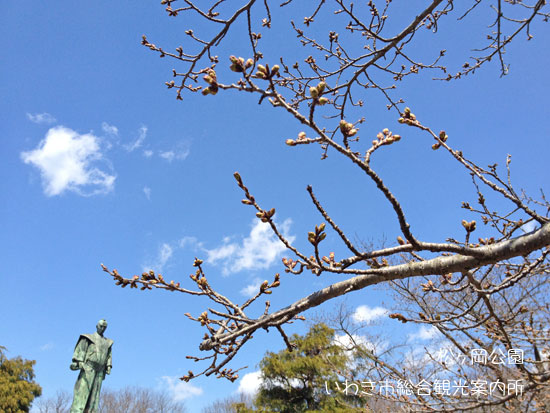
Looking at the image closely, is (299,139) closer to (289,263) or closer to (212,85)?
(212,85)

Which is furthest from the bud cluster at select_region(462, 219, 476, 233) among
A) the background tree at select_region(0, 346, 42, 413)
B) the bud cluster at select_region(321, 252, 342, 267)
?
the background tree at select_region(0, 346, 42, 413)

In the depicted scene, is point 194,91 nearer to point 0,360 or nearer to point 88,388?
point 88,388

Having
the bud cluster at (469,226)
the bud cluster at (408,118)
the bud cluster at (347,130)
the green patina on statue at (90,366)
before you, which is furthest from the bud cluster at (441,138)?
the green patina on statue at (90,366)

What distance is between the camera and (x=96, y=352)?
9.43 m

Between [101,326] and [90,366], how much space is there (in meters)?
1.02

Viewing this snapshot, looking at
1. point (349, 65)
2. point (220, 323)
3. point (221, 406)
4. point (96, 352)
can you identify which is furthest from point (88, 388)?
point (221, 406)

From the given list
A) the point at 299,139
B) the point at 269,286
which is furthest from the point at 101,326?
the point at 299,139

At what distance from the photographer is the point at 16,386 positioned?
17.3 metres

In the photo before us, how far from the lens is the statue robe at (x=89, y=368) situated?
905 cm

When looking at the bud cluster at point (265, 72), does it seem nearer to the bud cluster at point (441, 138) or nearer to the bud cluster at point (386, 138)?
the bud cluster at point (386, 138)

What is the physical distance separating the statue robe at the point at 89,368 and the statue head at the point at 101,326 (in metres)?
0.11

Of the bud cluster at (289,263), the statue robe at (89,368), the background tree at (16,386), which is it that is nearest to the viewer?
the bud cluster at (289,263)

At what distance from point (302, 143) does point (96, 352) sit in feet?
33.8

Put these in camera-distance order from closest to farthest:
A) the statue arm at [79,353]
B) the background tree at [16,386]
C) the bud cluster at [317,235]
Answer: the bud cluster at [317,235], the statue arm at [79,353], the background tree at [16,386]
